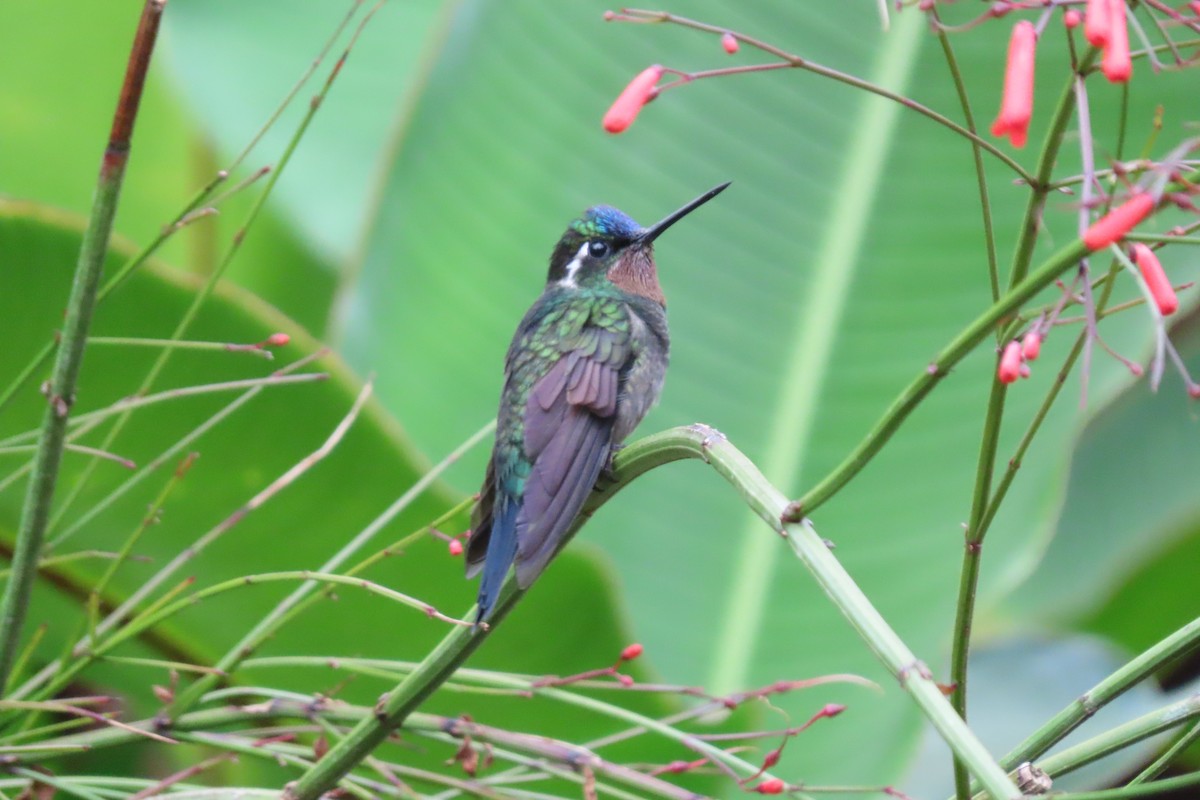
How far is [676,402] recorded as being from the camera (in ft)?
9.44

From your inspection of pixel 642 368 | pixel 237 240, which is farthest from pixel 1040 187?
pixel 642 368

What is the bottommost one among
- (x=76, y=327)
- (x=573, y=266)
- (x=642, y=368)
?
(x=76, y=327)

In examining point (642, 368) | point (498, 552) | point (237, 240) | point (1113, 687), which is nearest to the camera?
point (1113, 687)

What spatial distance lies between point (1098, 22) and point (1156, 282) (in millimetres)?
174

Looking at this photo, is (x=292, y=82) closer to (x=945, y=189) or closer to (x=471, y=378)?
(x=471, y=378)

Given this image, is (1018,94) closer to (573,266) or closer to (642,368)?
(642,368)

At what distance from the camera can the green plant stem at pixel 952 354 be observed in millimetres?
809

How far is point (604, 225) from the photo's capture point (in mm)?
2787

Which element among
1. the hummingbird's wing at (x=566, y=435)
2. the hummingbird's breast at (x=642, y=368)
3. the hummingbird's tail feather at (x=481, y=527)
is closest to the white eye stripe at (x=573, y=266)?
the hummingbird's breast at (x=642, y=368)

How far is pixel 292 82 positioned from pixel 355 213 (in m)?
0.41

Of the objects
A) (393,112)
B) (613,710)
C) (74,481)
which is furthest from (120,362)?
(393,112)

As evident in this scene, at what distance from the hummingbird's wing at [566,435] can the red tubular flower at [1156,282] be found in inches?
30.1

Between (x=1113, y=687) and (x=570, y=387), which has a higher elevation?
(x=570, y=387)

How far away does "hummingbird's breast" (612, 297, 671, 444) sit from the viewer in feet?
7.36
